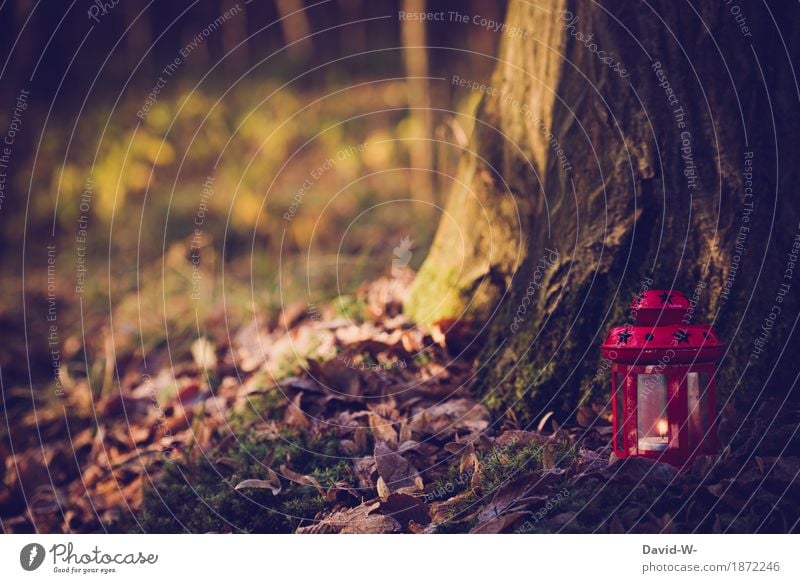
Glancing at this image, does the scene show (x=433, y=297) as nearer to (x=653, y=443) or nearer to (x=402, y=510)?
(x=402, y=510)

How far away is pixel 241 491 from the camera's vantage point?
258 cm

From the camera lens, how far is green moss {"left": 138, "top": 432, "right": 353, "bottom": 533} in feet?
8.26

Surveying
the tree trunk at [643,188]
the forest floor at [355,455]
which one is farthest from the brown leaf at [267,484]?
the tree trunk at [643,188]

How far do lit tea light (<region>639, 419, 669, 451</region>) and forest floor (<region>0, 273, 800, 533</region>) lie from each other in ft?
0.34

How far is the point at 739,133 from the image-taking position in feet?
8.27

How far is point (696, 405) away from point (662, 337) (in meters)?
0.33

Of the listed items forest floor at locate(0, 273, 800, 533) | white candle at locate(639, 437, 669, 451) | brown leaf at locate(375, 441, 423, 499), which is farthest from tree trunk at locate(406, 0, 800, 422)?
brown leaf at locate(375, 441, 423, 499)

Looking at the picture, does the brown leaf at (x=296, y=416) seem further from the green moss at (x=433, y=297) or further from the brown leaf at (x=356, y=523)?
the green moss at (x=433, y=297)

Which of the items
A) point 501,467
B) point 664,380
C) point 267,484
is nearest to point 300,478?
point 267,484

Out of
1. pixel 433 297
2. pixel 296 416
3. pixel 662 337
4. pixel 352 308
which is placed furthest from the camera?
pixel 352 308

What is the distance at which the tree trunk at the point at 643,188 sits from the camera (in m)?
2.51

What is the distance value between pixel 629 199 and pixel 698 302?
0.42 m
